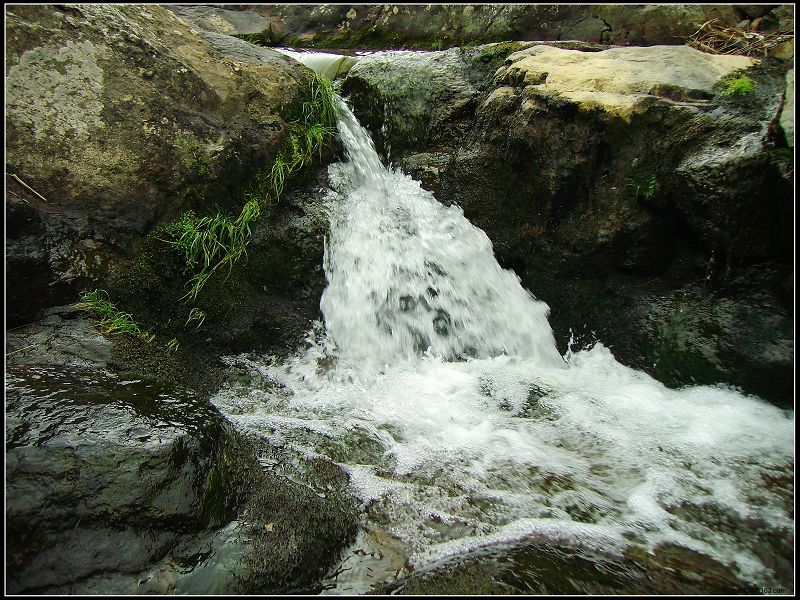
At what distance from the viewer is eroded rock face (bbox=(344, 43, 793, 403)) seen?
297 centimetres

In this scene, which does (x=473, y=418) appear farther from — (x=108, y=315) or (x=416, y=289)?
(x=108, y=315)

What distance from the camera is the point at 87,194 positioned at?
315 centimetres

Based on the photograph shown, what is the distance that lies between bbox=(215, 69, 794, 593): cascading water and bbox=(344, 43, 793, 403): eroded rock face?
261mm

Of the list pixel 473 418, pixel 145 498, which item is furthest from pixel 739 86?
pixel 145 498

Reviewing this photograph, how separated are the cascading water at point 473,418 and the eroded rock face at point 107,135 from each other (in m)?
1.06

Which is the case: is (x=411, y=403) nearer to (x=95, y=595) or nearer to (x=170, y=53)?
(x=95, y=595)

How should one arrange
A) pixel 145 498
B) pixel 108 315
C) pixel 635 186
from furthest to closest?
pixel 635 186 < pixel 108 315 < pixel 145 498

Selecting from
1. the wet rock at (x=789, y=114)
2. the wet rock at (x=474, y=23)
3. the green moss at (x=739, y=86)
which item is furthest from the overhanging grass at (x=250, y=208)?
the wet rock at (x=474, y=23)

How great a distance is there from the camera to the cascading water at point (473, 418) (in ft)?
7.09

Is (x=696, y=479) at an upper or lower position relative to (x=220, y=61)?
lower

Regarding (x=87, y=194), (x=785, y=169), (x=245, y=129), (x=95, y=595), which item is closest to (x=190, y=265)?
(x=87, y=194)

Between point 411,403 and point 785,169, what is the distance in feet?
8.69

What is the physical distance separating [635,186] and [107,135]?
3807 millimetres

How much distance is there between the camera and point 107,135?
3.26m
